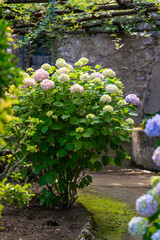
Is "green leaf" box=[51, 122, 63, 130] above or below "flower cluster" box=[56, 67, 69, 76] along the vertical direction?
below

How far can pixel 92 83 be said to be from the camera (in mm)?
2994

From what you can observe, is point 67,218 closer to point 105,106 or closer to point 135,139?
point 105,106

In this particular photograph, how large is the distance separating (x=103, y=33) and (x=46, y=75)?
15.3 feet

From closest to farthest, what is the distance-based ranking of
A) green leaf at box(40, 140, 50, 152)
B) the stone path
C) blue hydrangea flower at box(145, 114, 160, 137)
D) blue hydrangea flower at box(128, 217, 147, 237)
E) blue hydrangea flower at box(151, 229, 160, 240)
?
blue hydrangea flower at box(151, 229, 160, 240) < blue hydrangea flower at box(128, 217, 147, 237) < blue hydrangea flower at box(145, 114, 160, 137) < green leaf at box(40, 140, 50, 152) < the stone path

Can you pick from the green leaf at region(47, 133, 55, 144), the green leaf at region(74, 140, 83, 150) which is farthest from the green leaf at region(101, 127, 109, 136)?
the green leaf at region(47, 133, 55, 144)

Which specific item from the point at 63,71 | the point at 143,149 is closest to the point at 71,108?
the point at 63,71

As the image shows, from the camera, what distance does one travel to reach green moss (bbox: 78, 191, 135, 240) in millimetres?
2953

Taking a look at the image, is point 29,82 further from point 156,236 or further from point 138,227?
point 156,236

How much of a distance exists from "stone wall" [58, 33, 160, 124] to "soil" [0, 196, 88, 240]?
173 inches

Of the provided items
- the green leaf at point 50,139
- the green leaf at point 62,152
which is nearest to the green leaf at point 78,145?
the green leaf at point 62,152

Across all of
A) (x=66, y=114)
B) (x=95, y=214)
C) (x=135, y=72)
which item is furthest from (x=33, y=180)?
(x=135, y=72)

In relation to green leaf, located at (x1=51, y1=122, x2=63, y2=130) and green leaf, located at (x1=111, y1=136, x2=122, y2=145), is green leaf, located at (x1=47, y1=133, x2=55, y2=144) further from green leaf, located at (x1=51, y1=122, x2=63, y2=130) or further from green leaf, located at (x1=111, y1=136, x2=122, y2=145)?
green leaf, located at (x1=111, y1=136, x2=122, y2=145)

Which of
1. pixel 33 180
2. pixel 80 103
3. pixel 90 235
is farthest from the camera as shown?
pixel 33 180

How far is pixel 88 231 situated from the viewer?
8.95 feet
